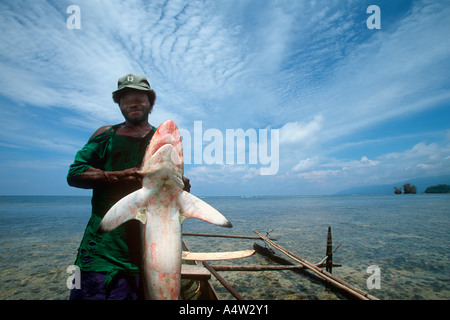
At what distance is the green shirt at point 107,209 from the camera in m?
2.37

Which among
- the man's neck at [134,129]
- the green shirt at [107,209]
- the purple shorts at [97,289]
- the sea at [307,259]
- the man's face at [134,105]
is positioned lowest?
the sea at [307,259]

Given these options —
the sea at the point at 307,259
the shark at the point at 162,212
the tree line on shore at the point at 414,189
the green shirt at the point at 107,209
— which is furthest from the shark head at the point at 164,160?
the tree line on shore at the point at 414,189

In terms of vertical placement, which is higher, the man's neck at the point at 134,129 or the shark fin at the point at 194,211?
the man's neck at the point at 134,129

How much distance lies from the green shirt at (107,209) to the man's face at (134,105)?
0.26 metres

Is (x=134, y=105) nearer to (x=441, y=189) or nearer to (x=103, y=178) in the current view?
(x=103, y=178)

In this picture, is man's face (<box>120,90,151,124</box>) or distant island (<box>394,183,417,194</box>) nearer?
man's face (<box>120,90,151,124</box>)

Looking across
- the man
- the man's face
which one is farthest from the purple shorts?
the man's face

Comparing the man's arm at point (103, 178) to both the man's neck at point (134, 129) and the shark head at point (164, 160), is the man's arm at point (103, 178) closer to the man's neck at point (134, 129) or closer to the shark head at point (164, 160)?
the shark head at point (164, 160)

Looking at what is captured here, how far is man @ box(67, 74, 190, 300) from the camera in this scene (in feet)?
7.63

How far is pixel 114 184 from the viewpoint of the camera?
7.93ft

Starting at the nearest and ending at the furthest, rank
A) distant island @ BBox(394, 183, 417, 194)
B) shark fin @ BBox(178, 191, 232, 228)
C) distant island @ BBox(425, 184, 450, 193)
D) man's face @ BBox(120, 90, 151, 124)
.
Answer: shark fin @ BBox(178, 191, 232, 228) → man's face @ BBox(120, 90, 151, 124) → distant island @ BBox(394, 183, 417, 194) → distant island @ BBox(425, 184, 450, 193)

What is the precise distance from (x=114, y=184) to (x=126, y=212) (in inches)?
14.1

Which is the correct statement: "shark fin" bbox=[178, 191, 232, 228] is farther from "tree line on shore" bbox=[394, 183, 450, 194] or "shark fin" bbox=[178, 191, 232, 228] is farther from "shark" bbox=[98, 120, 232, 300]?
"tree line on shore" bbox=[394, 183, 450, 194]

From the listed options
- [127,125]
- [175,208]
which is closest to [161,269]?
[175,208]
